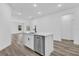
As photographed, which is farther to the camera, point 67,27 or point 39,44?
point 67,27

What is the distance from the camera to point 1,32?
3.97m

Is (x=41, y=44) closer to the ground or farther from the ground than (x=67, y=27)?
closer to the ground

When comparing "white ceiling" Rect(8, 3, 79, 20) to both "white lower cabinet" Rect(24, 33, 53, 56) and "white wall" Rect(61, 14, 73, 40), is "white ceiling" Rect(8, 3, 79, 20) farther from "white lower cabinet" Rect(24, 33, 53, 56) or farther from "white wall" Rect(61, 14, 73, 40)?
"white lower cabinet" Rect(24, 33, 53, 56)

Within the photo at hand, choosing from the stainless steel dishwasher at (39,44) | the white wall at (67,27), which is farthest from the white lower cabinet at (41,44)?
the white wall at (67,27)

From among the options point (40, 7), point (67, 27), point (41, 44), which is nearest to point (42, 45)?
point (41, 44)

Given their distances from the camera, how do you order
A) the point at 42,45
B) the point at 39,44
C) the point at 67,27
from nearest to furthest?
the point at 42,45
the point at 39,44
the point at 67,27

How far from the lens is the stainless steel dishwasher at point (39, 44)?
3.22 meters

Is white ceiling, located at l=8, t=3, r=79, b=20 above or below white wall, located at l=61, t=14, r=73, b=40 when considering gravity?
above

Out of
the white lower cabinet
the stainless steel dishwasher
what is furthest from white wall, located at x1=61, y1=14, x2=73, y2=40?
the stainless steel dishwasher

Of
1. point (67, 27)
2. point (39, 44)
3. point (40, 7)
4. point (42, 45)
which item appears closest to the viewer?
point (42, 45)

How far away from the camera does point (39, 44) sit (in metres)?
3.46

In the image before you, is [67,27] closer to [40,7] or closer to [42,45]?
[40,7]

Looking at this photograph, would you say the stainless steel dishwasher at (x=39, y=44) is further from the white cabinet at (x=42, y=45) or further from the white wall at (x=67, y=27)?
the white wall at (x=67, y=27)

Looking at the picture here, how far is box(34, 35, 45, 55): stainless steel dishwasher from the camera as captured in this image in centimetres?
322
